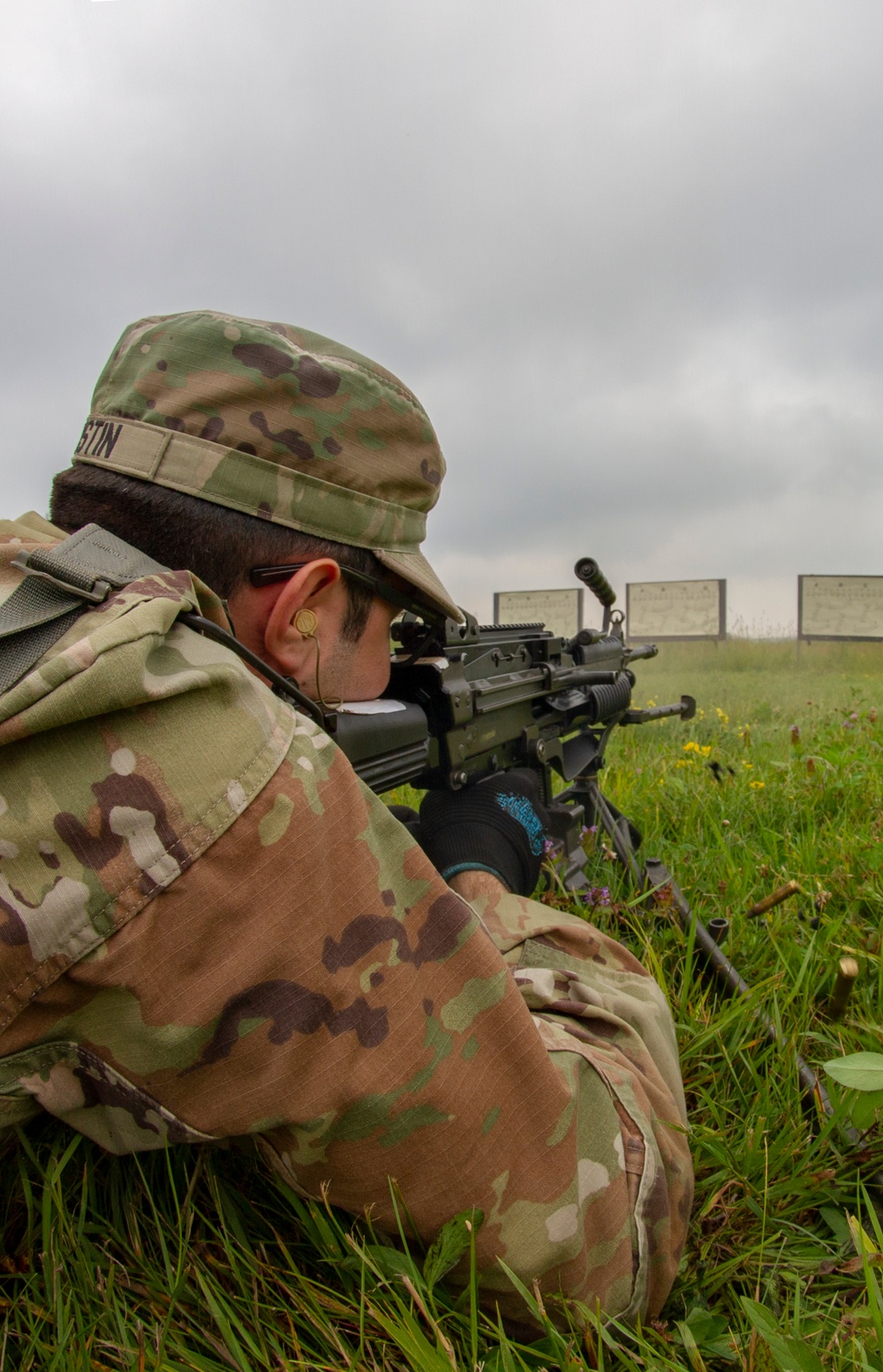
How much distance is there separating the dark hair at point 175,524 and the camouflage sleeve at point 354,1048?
0.59 m

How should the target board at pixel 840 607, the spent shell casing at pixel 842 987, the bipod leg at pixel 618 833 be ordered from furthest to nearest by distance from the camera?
the target board at pixel 840 607 < the bipod leg at pixel 618 833 < the spent shell casing at pixel 842 987

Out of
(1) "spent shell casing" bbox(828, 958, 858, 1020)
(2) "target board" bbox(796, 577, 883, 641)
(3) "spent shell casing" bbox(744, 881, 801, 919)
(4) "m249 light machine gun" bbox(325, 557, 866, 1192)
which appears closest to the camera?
(1) "spent shell casing" bbox(828, 958, 858, 1020)

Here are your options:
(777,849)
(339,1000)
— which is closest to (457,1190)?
(339,1000)

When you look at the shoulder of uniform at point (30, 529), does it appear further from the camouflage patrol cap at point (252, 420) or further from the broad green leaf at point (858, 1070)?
the broad green leaf at point (858, 1070)

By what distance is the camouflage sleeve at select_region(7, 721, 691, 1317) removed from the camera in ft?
2.53

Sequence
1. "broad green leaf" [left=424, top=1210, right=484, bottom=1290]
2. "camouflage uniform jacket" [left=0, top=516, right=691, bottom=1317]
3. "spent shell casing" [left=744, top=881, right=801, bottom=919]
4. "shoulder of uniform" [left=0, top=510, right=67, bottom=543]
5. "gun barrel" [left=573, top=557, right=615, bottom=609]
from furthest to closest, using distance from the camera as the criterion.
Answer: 1. "gun barrel" [left=573, top=557, right=615, bottom=609]
2. "spent shell casing" [left=744, top=881, right=801, bottom=919]
3. "shoulder of uniform" [left=0, top=510, right=67, bottom=543]
4. "broad green leaf" [left=424, top=1210, right=484, bottom=1290]
5. "camouflage uniform jacket" [left=0, top=516, right=691, bottom=1317]

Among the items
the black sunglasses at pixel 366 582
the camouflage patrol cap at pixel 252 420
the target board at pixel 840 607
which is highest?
the target board at pixel 840 607

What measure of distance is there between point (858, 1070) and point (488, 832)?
1.07m

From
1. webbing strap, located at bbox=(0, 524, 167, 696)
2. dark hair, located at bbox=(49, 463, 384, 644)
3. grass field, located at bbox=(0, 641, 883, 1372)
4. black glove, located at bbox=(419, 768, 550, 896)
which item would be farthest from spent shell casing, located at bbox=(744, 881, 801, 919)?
webbing strap, located at bbox=(0, 524, 167, 696)

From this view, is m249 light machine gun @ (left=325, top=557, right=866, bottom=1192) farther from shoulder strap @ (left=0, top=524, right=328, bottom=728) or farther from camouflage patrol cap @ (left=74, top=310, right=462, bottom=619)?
shoulder strap @ (left=0, top=524, right=328, bottom=728)

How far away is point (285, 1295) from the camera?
3.54ft

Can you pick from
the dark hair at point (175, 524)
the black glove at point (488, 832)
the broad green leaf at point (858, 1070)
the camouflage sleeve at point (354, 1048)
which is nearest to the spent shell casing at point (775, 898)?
the black glove at point (488, 832)

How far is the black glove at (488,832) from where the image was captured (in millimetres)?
2012

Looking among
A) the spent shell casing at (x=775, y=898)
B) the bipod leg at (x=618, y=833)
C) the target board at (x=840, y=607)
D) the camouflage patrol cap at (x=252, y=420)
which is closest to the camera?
the camouflage patrol cap at (x=252, y=420)
